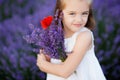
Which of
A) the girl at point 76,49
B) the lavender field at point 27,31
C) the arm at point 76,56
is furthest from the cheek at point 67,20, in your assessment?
the lavender field at point 27,31

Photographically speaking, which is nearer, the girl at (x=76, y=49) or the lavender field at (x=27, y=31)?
the girl at (x=76, y=49)

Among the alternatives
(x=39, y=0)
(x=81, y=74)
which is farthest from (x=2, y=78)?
(x=81, y=74)

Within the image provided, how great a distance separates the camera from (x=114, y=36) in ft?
16.1

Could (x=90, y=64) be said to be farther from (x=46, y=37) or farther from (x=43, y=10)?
(x=43, y=10)

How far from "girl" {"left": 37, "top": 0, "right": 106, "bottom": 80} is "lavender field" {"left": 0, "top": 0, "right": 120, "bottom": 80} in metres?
2.05

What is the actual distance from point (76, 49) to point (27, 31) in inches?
89.8

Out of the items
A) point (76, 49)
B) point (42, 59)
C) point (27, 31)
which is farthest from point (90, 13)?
point (27, 31)

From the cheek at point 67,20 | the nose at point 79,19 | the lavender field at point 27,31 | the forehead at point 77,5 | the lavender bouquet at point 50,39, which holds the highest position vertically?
the forehead at point 77,5

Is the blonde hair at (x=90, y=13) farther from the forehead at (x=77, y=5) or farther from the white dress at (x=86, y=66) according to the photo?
the white dress at (x=86, y=66)

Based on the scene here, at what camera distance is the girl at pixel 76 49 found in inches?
107

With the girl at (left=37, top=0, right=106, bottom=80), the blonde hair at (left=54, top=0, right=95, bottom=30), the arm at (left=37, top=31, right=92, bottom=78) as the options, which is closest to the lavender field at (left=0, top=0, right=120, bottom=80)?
the blonde hair at (left=54, top=0, right=95, bottom=30)

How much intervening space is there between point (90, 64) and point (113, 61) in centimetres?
219

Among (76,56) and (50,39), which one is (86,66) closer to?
(76,56)

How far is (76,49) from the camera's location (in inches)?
107
